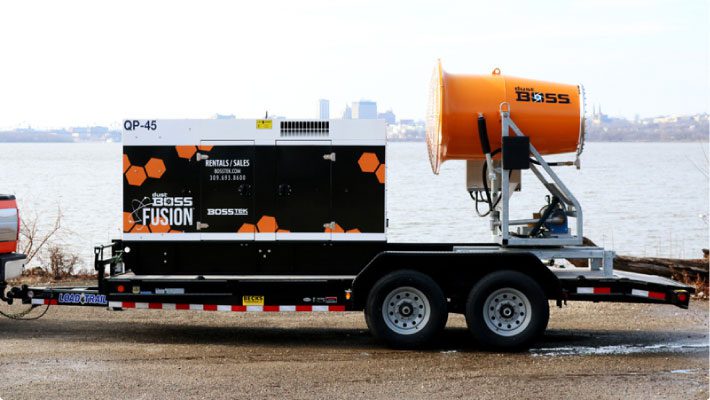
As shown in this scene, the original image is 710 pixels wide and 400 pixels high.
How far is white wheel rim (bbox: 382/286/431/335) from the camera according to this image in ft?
40.3

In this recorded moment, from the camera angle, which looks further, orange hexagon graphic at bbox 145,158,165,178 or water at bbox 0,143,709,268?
water at bbox 0,143,709,268

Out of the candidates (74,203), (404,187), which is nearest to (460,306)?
(74,203)

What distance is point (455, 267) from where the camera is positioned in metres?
12.4

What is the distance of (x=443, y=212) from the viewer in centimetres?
3556

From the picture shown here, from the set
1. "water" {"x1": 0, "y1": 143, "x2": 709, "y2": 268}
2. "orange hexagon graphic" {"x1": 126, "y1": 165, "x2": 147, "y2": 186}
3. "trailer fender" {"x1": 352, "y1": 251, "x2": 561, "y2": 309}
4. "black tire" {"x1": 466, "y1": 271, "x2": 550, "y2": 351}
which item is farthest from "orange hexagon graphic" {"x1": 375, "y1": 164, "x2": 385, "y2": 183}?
"water" {"x1": 0, "y1": 143, "x2": 709, "y2": 268}

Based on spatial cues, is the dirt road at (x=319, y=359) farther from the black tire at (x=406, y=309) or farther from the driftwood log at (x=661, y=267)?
the driftwood log at (x=661, y=267)

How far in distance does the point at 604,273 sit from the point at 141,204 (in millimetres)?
6073

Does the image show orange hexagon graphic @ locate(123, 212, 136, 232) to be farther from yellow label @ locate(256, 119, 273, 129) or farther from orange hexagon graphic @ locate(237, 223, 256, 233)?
yellow label @ locate(256, 119, 273, 129)

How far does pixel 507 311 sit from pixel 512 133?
228cm

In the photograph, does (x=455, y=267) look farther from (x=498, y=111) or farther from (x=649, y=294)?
(x=649, y=294)

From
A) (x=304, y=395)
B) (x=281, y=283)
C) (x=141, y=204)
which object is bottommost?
(x=304, y=395)

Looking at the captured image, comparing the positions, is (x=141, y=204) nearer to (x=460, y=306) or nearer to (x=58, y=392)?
(x=58, y=392)

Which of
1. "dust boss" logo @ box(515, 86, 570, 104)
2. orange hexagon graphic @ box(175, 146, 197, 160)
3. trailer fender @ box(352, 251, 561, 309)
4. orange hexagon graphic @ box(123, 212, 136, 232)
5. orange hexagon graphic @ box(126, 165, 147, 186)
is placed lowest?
trailer fender @ box(352, 251, 561, 309)

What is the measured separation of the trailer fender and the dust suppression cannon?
0.48 m
